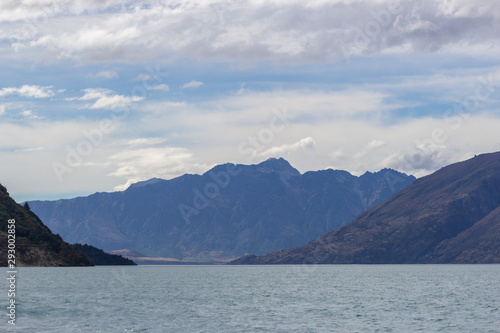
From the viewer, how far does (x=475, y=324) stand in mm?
106812

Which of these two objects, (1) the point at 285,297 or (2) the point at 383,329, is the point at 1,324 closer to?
(2) the point at 383,329

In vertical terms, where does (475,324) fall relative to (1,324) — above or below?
below

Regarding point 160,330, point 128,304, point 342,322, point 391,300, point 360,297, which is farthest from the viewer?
point 360,297

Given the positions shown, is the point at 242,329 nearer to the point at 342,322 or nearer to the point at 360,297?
the point at 342,322

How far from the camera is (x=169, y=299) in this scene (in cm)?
15550

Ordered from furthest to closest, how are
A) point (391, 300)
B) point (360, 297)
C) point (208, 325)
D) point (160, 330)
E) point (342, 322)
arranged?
point (360, 297)
point (391, 300)
point (342, 322)
point (208, 325)
point (160, 330)

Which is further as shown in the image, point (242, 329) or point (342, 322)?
point (342, 322)

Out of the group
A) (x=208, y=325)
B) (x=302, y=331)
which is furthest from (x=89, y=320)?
(x=302, y=331)

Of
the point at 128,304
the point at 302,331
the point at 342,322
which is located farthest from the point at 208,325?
the point at 128,304

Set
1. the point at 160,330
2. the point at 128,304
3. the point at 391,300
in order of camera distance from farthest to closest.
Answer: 1. the point at 391,300
2. the point at 128,304
3. the point at 160,330

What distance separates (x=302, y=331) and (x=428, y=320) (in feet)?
98.8

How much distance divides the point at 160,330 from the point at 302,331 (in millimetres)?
22919

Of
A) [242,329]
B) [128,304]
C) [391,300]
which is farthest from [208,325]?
[391,300]

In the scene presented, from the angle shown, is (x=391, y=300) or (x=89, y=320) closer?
(x=89, y=320)
